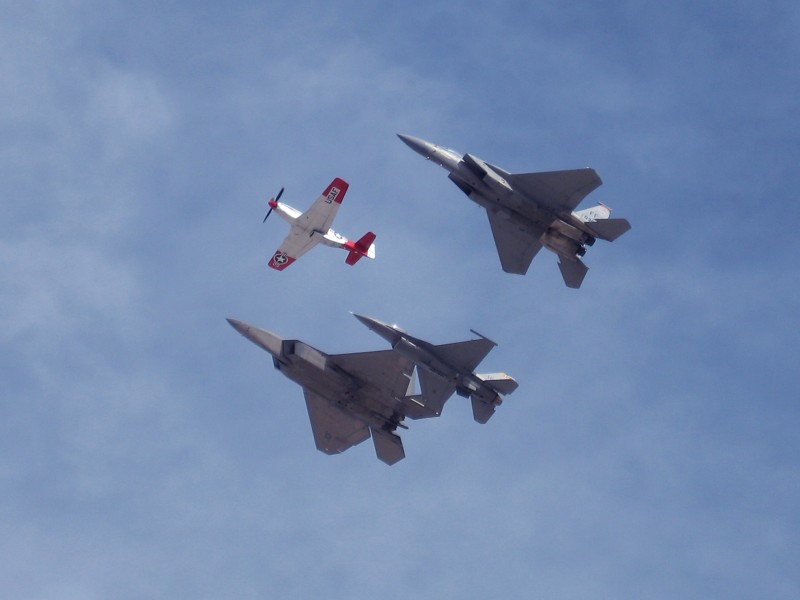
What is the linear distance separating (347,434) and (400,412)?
5.03 metres

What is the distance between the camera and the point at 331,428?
62.8 metres

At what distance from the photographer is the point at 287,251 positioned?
271 ft

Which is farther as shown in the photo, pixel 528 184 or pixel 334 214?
pixel 334 214

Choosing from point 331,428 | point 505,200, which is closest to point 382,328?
point 331,428

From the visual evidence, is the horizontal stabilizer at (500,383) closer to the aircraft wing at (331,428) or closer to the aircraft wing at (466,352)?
the aircraft wing at (466,352)

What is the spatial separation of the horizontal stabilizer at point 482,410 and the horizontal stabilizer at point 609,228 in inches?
533

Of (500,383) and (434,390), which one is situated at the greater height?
(500,383)

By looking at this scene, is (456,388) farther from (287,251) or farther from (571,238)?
(287,251)

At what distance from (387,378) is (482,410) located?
21.0ft

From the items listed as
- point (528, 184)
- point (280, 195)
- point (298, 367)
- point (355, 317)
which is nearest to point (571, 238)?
point (528, 184)

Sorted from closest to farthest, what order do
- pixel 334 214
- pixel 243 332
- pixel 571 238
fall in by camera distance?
1. pixel 243 332
2. pixel 571 238
3. pixel 334 214

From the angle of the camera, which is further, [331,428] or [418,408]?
[331,428]

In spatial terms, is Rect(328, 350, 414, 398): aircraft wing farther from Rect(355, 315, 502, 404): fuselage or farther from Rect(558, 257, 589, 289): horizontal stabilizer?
Rect(558, 257, 589, 289): horizontal stabilizer

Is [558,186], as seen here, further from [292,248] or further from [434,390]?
[292,248]
